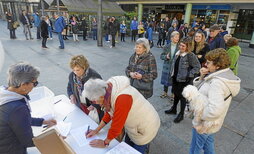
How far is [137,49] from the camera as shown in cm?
267

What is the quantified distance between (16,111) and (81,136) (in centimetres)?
71

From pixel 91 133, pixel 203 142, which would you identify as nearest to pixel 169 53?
pixel 203 142

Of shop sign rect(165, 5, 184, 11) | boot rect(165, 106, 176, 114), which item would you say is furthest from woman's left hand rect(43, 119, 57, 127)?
shop sign rect(165, 5, 184, 11)

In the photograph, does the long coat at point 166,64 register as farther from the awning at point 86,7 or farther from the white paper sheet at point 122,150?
the awning at point 86,7

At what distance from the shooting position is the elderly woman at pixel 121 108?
56.7 inches

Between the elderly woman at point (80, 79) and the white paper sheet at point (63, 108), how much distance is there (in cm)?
9

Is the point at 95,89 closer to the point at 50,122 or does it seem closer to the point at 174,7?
the point at 50,122

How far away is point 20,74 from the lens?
1347 millimetres

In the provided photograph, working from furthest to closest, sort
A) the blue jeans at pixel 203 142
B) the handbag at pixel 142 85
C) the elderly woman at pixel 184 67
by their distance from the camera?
the elderly woman at pixel 184 67, the handbag at pixel 142 85, the blue jeans at pixel 203 142

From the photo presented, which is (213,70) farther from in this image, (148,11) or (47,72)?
(148,11)

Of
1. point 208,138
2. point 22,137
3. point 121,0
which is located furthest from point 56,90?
point 121,0

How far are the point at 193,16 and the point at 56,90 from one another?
665 inches

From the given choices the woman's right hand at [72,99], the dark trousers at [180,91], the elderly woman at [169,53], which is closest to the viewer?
the woman's right hand at [72,99]

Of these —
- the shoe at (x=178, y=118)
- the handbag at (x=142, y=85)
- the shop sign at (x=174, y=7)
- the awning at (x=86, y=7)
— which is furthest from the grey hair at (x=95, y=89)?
the shop sign at (x=174, y=7)
